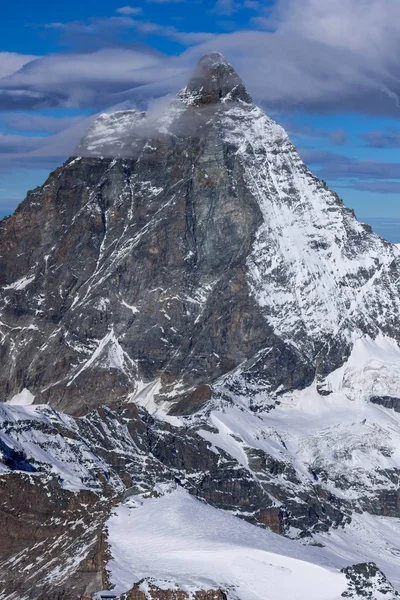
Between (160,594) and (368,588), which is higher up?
(368,588)

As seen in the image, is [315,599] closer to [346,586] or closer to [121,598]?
[346,586]

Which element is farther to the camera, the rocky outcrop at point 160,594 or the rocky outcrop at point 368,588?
the rocky outcrop at point 368,588

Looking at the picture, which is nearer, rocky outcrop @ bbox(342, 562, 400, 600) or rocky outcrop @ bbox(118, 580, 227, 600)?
rocky outcrop @ bbox(118, 580, 227, 600)

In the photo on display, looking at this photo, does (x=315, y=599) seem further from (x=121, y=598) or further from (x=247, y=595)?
(x=121, y=598)

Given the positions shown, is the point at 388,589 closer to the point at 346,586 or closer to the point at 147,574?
the point at 346,586

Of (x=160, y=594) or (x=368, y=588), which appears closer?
(x=160, y=594)

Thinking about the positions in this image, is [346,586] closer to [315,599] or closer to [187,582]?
[315,599]

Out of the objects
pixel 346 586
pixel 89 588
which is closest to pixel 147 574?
pixel 89 588

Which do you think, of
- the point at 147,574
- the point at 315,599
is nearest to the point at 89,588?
the point at 147,574
